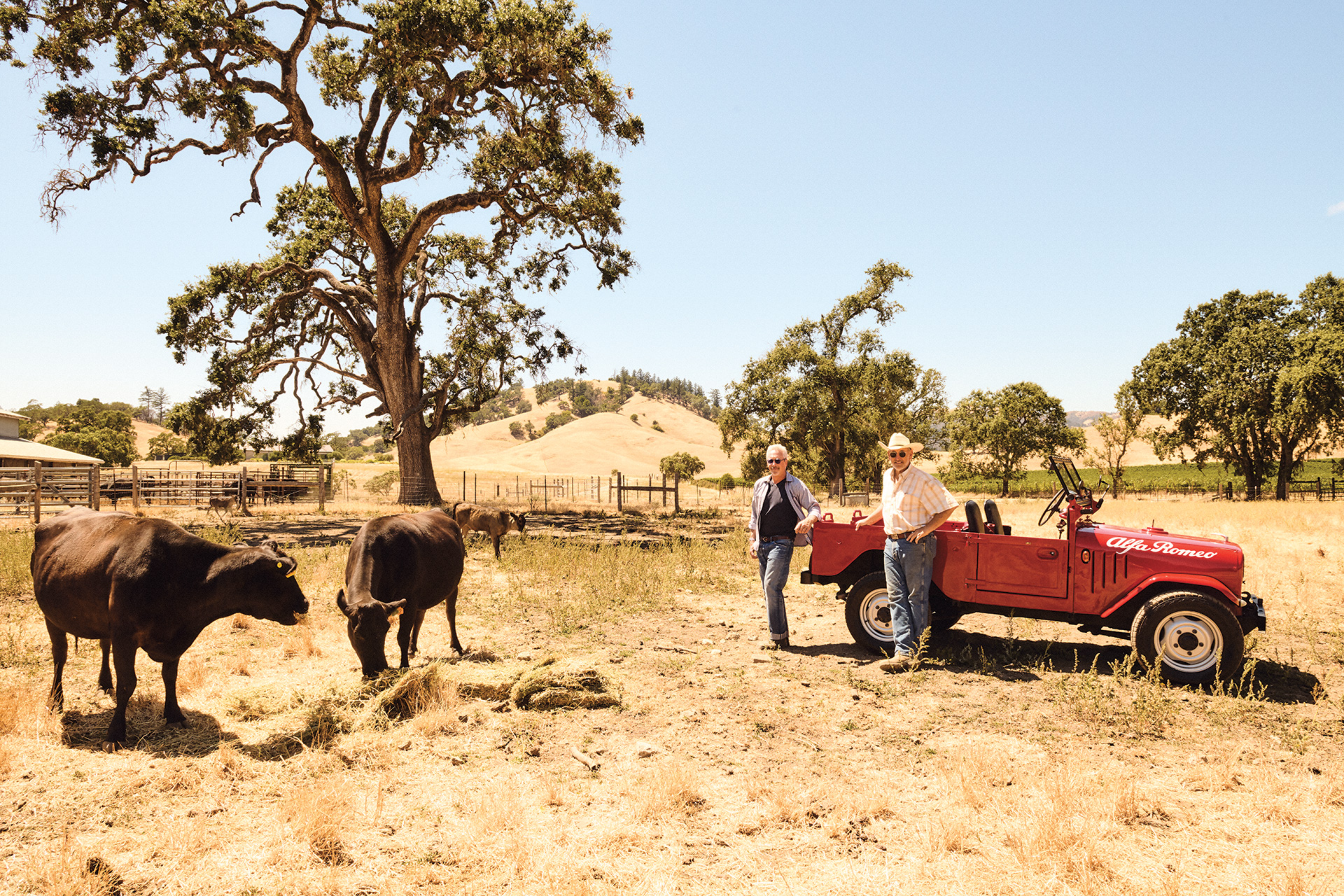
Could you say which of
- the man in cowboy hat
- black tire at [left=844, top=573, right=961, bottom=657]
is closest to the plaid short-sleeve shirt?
the man in cowboy hat

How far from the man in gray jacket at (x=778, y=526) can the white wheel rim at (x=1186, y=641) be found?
3463mm

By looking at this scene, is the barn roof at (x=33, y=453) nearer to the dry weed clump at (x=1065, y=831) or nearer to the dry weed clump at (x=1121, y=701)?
the dry weed clump at (x=1121, y=701)

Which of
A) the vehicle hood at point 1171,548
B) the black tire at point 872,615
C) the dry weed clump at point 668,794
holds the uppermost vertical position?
the vehicle hood at point 1171,548

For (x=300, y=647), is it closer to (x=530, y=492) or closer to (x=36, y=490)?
(x=36, y=490)

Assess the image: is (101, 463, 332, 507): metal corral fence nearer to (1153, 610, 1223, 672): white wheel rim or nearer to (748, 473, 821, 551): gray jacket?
(748, 473, 821, 551): gray jacket

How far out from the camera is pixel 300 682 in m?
7.25

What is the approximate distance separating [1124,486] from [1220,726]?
200 ft

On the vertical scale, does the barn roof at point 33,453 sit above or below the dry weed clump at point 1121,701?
above

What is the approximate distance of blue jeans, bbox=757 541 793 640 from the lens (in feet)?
27.0

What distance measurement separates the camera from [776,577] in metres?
8.28

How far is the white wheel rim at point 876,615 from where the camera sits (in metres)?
8.09

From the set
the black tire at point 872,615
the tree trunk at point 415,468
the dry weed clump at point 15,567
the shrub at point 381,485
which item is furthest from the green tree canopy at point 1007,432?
the dry weed clump at point 15,567

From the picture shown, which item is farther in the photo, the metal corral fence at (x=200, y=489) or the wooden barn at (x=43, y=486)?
the metal corral fence at (x=200, y=489)

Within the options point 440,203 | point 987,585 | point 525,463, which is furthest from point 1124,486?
point 525,463
